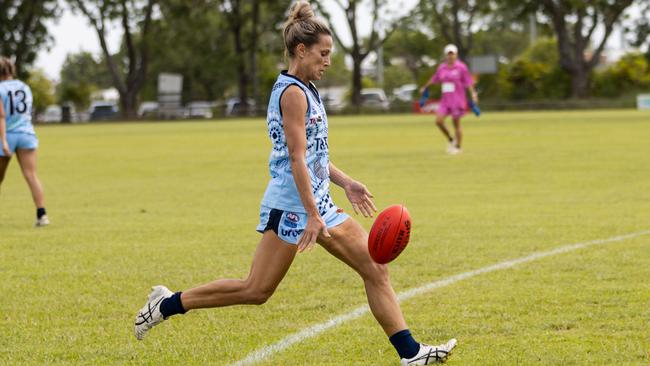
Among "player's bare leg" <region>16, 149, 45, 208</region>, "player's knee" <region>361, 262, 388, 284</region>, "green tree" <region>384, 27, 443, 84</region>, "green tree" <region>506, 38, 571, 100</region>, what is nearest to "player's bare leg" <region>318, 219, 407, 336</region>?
"player's knee" <region>361, 262, 388, 284</region>

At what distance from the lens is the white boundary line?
22.4ft

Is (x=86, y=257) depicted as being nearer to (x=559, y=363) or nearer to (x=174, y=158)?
(x=559, y=363)

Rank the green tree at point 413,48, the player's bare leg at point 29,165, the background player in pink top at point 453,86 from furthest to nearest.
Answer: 1. the green tree at point 413,48
2. the background player in pink top at point 453,86
3. the player's bare leg at point 29,165

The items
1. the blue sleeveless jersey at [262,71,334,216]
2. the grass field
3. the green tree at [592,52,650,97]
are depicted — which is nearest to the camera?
the blue sleeveless jersey at [262,71,334,216]

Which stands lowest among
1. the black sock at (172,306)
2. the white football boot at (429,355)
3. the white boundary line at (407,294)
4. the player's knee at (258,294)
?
the white boundary line at (407,294)

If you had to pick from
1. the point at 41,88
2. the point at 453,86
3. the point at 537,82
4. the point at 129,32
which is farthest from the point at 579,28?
the point at 41,88

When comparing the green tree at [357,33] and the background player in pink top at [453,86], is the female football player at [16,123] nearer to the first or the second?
the background player in pink top at [453,86]

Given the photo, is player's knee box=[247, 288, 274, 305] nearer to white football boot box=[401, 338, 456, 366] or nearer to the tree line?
white football boot box=[401, 338, 456, 366]

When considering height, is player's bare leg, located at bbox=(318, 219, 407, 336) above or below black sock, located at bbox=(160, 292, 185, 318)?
above

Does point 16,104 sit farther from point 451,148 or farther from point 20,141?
point 451,148

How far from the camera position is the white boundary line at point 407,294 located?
683 centimetres

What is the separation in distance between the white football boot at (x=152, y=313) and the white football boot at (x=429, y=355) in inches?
54.7

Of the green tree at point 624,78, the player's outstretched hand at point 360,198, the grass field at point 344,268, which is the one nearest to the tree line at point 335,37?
the green tree at point 624,78

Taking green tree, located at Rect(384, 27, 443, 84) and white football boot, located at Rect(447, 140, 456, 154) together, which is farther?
green tree, located at Rect(384, 27, 443, 84)
